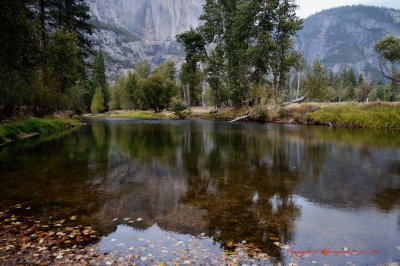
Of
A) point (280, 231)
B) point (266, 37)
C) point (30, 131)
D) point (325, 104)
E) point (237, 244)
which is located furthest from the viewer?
point (266, 37)

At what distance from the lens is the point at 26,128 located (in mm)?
24406

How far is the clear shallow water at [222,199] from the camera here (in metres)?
5.26

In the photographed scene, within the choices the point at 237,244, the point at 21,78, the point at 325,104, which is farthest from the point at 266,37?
the point at 237,244

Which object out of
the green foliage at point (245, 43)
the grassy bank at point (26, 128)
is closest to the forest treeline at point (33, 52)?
the grassy bank at point (26, 128)

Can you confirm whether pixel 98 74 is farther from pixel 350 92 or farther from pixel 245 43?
pixel 350 92

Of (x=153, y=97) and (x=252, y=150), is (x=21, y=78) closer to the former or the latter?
(x=252, y=150)

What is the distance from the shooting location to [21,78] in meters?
22.6

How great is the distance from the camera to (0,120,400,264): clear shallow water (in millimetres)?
5258

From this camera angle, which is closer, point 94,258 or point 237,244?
point 94,258

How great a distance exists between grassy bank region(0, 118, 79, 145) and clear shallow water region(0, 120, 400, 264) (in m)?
8.15

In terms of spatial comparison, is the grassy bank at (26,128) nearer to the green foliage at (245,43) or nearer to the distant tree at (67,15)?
the distant tree at (67,15)

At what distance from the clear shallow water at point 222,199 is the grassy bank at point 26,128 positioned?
Answer: 8.15 meters

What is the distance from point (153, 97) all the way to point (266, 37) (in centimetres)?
4627

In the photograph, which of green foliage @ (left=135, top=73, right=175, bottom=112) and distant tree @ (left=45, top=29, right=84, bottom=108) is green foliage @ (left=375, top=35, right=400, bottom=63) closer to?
distant tree @ (left=45, top=29, right=84, bottom=108)
